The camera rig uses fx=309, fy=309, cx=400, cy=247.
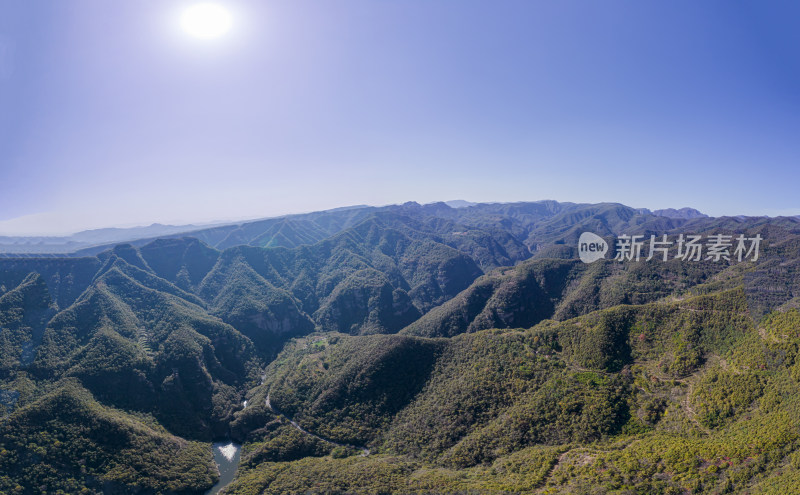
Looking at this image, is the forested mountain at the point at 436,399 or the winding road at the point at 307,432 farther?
the winding road at the point at 307,432

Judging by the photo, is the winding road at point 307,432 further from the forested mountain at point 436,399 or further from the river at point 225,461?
the river at point 225,461

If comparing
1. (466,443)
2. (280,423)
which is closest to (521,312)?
(466,443)

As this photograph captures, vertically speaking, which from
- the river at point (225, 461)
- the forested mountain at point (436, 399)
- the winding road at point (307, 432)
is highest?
the forested mountain at point (436, 399)

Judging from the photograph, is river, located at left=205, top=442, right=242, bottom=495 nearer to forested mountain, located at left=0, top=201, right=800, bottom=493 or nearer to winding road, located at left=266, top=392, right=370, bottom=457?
forested mountain, located at left=0, top=201, right=800, bottom=493

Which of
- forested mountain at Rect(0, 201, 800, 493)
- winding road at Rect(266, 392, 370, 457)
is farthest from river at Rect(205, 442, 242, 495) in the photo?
winding road at Rect(266, 392, 370, 457)

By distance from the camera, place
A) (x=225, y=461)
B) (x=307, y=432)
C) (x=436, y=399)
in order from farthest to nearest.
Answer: (x=225, y=461) → (x=307, y=432) → (x=436, y=399)

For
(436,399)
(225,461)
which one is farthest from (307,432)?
(436,399)

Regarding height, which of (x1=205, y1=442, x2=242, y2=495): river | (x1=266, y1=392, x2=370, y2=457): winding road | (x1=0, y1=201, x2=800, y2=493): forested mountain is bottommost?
(x1=205, y1=442, x2=242, y2=495): river

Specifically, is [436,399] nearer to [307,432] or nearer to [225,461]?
[307,432]

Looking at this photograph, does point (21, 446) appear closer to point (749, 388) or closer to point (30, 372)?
point (30, 372)

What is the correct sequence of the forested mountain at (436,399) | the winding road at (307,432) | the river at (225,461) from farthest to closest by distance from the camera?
the winding road at (307,432) → the river at (225,461) → the forested mountain at (436,399)

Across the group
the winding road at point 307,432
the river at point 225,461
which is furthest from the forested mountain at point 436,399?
the river at point 225,461

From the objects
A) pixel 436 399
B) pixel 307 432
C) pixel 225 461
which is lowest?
pixel 225 461
